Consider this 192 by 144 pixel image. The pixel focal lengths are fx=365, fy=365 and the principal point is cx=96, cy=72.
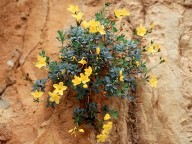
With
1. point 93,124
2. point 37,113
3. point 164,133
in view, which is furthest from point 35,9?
point 164,133

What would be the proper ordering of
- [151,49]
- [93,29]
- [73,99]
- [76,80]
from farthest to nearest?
[151,49] < [73,99] < [93,29] < [76,80]

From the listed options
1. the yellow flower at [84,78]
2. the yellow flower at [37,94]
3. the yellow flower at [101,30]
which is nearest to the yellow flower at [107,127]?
the yellow flower at [84,78]

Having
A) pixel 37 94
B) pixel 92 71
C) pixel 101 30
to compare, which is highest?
pixel 101 30

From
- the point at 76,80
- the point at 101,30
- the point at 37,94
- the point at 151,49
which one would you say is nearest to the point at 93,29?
the point at 101,30

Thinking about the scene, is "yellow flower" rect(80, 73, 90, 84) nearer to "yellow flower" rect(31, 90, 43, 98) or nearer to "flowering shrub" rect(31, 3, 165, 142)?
"flowering shrub" rect(31, 3, 165, 142)

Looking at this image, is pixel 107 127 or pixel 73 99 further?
pixel 73 99

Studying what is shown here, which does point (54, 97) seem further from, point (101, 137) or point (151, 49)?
point (151, 49)

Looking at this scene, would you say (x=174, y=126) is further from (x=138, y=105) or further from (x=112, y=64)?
(x=112, y=64)
